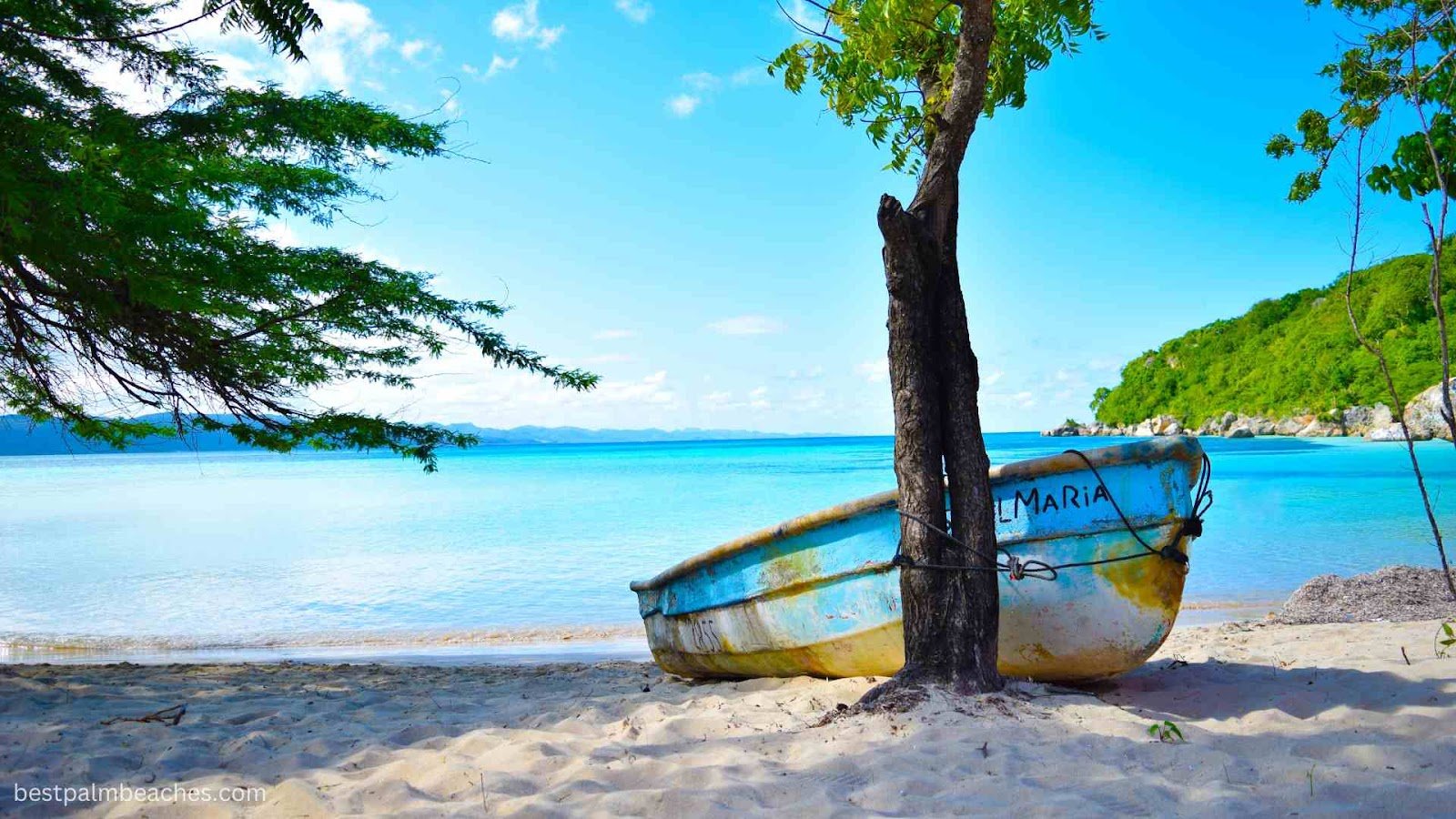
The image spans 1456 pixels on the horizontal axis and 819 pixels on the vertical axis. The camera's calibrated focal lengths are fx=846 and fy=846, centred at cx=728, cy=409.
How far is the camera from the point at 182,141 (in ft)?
19.4

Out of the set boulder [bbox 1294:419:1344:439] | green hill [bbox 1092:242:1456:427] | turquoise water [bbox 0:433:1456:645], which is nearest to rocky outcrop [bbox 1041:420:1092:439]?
green hill [bbox 1092:242:1456:427]

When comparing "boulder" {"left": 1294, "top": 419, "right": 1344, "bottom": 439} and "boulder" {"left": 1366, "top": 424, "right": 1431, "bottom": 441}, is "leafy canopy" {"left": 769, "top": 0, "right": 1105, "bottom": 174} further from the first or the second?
"boulder" {"left": 1294, "top": 419, "right": 1344, "bottom": 439}

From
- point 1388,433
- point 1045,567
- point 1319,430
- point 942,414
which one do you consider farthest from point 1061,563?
point 1319,430

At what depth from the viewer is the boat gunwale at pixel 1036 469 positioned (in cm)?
407

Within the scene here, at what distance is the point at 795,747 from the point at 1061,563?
A: 1.67 metres

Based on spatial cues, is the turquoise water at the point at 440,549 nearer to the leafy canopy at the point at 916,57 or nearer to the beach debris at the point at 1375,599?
the beach debris at the point at 1375,599

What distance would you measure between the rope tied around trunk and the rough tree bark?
26 millimetres

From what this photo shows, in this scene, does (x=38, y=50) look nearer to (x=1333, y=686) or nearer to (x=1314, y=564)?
(x=1333, y=686)

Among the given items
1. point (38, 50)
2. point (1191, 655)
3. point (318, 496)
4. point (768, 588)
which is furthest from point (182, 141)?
point (318, 496)

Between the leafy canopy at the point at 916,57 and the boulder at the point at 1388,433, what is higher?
the leafy canopy at the point at 916,57

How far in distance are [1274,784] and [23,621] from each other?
42.1ft

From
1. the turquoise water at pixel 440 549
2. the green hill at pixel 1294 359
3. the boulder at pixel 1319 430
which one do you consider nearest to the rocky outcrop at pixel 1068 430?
the green hill at pixel 1294 359

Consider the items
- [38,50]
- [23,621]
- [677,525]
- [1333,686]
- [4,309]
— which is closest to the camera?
[1333,686]

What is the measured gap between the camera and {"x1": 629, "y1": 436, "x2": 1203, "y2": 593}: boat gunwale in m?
4.07
